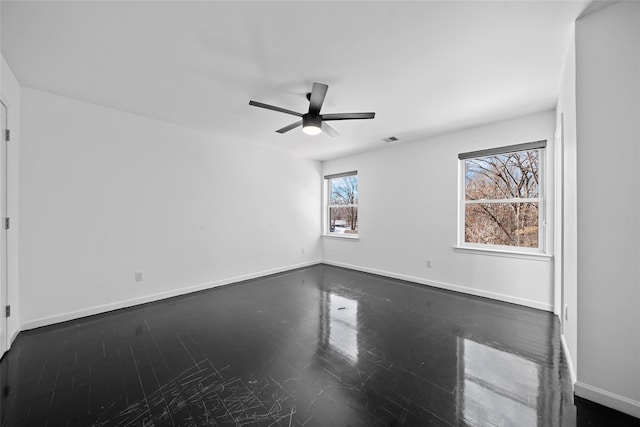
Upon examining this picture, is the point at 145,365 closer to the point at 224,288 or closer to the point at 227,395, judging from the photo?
the point at 227,395

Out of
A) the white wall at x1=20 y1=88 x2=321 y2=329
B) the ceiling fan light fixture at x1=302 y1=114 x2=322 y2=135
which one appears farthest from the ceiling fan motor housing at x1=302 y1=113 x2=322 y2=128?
the white wall at x1=20 y1=88 x2=321 y2=329

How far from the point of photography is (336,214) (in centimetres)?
593

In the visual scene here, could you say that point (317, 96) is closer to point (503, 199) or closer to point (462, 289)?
point (503, 199)

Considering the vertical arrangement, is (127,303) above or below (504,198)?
below

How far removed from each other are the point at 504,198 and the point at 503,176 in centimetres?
32

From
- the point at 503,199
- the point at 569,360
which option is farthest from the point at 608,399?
the point at 503,199

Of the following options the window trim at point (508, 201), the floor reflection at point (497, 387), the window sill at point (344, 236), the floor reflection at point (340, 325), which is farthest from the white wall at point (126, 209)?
the floor reflection at point (497, 387)

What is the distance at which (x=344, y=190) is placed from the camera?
5.74 metres

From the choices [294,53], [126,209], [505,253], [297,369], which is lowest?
[297,369]

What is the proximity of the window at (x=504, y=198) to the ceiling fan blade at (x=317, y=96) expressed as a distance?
2.54 metres

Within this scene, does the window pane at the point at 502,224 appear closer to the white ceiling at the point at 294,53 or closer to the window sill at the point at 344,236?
the white ceiling at the point at 294,53

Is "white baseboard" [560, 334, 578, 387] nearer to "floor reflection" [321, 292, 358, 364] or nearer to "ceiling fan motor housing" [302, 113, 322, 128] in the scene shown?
"floor reflection" [321, 292, 358, 364]

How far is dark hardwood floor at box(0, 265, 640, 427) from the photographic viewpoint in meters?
1.51

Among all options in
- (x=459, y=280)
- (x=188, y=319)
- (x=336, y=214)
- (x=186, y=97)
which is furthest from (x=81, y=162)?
(x=459, y=280)
